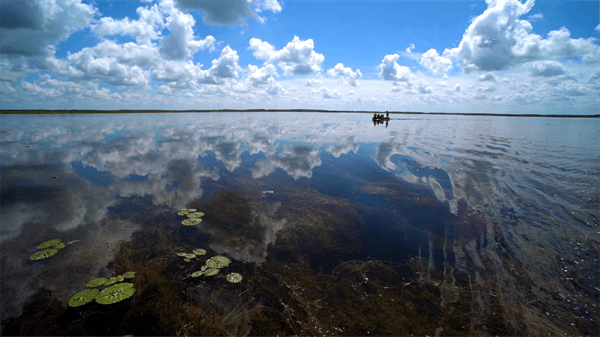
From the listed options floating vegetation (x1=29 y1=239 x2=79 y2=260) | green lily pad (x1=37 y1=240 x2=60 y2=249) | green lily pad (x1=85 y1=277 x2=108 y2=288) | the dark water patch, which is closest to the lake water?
the dark water patch

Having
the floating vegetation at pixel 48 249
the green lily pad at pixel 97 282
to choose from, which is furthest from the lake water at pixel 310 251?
the floating vegetation at pixel 48 249

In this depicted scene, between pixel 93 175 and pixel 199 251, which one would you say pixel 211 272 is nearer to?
pixel 199 251

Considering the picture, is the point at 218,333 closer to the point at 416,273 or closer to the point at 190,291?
the point at 190,291

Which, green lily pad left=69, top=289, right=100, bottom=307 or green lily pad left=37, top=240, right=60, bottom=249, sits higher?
green lily pad left=37, top=240, right=60, bottom=249

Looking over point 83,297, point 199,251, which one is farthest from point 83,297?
point 199,251

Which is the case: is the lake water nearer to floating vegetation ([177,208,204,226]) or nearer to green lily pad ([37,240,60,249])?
floating vegetation ([177,208,204,226])

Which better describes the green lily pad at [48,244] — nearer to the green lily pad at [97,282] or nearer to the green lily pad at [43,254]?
the green lily pad at [43,254]

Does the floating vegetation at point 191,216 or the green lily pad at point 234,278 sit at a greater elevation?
the floating vegetation at point 191,216
